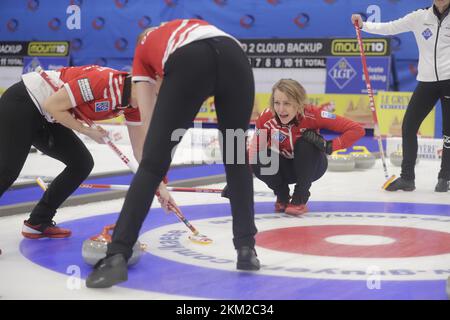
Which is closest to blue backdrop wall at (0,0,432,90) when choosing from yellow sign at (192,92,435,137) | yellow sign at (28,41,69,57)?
yellow sign at (28,41,69,57)

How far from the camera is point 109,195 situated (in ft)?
14.8

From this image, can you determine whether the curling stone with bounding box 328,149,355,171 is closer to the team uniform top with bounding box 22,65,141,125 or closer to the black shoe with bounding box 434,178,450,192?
the black shoe with bounding box 434,178,450,192

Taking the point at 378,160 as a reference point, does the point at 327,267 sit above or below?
above

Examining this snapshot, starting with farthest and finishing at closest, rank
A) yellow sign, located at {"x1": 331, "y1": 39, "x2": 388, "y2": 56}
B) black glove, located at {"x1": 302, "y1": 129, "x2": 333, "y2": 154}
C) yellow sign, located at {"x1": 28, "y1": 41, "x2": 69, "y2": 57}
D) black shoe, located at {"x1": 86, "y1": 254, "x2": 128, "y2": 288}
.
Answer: yellow sign, located at {"x1": 28, "y1": 41, "x2": 69, "y2": 57} → yellow sign, located at {"x1": 331, "y1": 39, "x2": 388, "y2": 56} → black glove, located at {"x1": 302, "y1": 129, "x2": 333, "y2": 154} → black shoe, located at {"x1": 86, "y1": 254, "x2": 128, "y2": 288}

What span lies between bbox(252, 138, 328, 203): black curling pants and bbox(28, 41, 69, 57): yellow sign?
786 cm

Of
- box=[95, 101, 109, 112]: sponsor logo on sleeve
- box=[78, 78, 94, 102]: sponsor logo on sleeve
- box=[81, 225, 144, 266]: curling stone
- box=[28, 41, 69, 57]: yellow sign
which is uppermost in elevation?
box=[78, 78, 94, 102]: sponsor logo on sleeve

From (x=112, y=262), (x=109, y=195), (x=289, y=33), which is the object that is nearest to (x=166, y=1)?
(x=289, y=33)

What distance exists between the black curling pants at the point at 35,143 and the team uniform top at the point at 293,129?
1122 mm

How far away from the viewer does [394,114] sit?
7.79 m

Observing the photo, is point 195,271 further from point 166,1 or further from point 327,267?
point 166,1

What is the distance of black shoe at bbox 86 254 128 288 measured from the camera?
2336mm

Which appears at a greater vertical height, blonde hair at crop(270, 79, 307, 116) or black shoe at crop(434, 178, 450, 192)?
blonde hair at crop(270, 79, 307, 116)

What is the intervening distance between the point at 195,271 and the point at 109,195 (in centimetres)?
196
